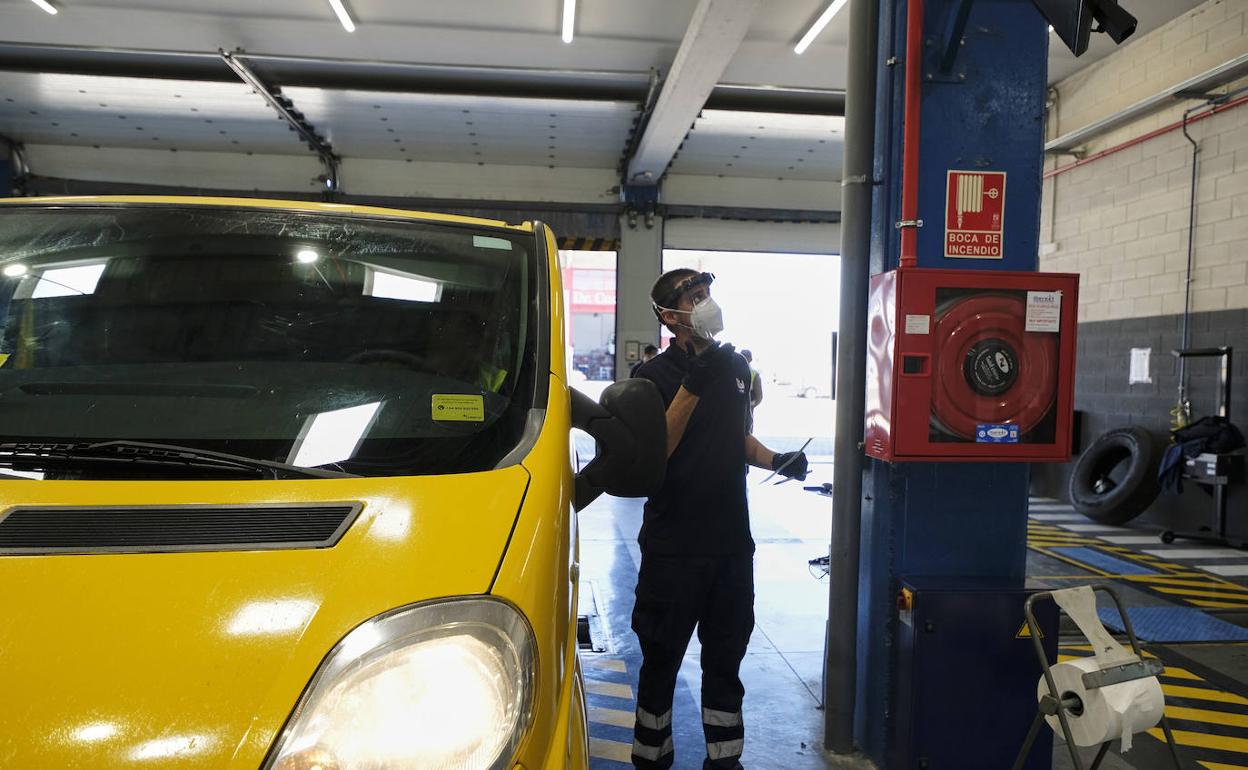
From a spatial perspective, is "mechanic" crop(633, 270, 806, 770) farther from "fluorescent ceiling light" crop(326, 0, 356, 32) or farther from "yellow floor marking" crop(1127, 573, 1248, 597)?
"fluorescent ceiling light" crop(326, 0, 356, 32)

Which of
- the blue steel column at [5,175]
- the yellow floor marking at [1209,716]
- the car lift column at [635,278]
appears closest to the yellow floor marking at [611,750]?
the yellow floor marking at [1209,716]

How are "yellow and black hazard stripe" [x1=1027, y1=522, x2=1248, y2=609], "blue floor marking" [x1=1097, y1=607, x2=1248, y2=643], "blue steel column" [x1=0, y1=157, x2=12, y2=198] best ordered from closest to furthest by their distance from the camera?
"blue floor marking" [x1=1097, y1=607, x2=1248, y2=643]
"yellow and black hazard stripe" [x1=1027, y1=522, x2=1248, y2=609]
"blue steel column" [x1=0, y1=157, x2=12, y2=198]

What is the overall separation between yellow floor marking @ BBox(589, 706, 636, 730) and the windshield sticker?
217 centimetres

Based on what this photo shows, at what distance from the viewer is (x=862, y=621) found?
117 inches

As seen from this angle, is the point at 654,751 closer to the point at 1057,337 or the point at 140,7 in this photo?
the point at 1057,337

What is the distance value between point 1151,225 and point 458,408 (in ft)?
29.0

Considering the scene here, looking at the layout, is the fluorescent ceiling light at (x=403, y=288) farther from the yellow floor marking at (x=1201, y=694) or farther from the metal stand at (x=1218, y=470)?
the metal stand at (x=1218, y=470)

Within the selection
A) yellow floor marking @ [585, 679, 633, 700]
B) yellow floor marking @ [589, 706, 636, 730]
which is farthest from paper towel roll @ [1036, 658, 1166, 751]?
yellow floor marking @ [585, 679, 633, 700]

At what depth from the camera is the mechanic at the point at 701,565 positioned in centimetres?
256

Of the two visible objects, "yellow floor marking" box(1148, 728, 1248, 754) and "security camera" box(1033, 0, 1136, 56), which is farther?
"yellow floor marking" box(1148, 728, 1248, 754)

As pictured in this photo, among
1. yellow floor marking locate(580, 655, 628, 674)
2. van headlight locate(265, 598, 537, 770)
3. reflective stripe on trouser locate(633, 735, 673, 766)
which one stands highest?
van headlight locate(265, 598, 537, 770)

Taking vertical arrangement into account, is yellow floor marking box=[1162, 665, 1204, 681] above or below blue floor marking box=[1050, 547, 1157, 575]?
above

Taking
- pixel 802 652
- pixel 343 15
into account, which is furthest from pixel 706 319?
pixel 343 15

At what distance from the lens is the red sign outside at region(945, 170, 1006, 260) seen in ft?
9.10
